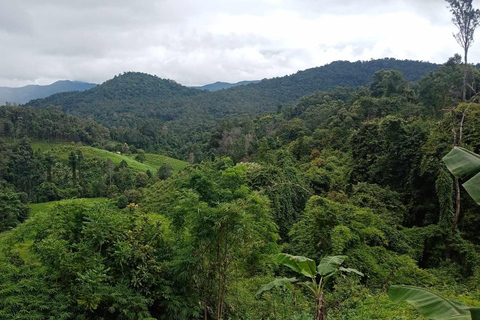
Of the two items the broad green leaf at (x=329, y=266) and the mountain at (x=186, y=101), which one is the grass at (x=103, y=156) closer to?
the mountain at (x=186, y=101)

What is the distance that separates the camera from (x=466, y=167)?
3.34 meters

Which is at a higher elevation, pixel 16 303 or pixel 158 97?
pixel 158 97

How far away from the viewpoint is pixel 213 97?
11706cm

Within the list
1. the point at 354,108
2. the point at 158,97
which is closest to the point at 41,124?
the point at 354,108

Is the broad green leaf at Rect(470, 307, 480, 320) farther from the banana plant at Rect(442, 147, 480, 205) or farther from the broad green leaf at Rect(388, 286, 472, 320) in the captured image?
the banana plant at Rect(442, 147, 480, 205)

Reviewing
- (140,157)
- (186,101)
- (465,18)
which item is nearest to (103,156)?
(140,157)

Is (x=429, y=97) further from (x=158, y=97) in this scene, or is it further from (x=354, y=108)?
(x=158, y=97)

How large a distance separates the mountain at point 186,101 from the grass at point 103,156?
34.7 ft

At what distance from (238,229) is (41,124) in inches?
2510

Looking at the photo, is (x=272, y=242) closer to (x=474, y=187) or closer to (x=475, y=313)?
(x=474, y=187)

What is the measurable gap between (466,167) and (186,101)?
119912 millimetres

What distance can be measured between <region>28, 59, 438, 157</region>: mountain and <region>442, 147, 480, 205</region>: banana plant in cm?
6674

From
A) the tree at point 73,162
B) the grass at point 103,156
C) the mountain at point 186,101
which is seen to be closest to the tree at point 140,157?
the grass at point 103,156

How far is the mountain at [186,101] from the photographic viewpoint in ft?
251
